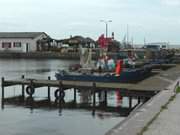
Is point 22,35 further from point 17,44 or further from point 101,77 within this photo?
point 101,77

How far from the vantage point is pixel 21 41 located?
117812 millimetres

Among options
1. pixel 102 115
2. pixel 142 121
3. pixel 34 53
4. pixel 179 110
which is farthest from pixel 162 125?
pixel 34 53

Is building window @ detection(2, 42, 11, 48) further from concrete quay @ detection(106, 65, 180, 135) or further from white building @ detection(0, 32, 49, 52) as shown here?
concrete quay @ detection(106, 65, 180, 135)

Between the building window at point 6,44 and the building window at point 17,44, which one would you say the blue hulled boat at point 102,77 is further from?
the building window at point 6,44

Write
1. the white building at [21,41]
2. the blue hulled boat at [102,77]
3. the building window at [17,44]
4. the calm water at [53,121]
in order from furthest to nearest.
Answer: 1. the building window at [17,44]
2. the white building at [21,41]
3. the blue hulled boat at [102,77]
4. the calm water at [53,121]

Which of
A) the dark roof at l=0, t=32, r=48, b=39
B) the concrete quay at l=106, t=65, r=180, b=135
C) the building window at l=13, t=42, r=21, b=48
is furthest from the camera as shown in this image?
the building window at l=13, t=42, r=21, b=48

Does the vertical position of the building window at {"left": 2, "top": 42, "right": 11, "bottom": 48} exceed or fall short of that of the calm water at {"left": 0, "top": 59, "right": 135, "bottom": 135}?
it exceeds it

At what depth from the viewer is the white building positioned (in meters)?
116

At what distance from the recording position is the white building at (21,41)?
11569 centimetres

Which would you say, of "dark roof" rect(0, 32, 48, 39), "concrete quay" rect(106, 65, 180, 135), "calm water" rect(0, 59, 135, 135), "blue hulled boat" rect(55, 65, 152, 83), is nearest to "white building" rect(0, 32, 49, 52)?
"dark roof" rect(0, 32, 48, 39)

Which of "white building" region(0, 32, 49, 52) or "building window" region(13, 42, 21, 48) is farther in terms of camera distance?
"building window" region(13, 42, 21, 48)

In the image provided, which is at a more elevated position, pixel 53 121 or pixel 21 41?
pixel 21 41

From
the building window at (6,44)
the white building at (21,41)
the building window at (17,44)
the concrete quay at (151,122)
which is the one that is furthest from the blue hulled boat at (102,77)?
the building window at (6,44)

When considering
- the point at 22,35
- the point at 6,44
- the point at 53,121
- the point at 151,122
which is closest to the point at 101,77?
the point at 53,121
